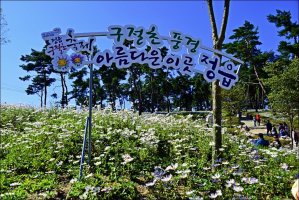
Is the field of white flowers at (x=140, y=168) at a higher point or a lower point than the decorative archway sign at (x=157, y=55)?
lower

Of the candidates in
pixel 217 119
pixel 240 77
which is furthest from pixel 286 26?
pixel 217 119

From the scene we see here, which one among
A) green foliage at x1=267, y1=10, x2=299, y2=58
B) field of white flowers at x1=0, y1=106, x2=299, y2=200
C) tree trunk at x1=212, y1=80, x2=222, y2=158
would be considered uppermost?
green foliage at x1=267, y1=10, x2=299, y2=58

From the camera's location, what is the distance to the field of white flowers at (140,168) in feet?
19.1

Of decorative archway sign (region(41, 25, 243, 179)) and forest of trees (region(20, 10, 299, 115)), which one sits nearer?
decorative archway sign (region(41, 25, 243, 179))

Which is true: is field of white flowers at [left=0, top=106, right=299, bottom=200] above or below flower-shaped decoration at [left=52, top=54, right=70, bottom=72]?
below

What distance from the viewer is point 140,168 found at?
6.74m

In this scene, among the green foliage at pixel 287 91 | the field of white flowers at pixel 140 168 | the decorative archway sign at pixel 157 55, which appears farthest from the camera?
the green foliage at pixel 287 91

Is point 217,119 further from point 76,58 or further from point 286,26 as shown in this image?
point 286,26

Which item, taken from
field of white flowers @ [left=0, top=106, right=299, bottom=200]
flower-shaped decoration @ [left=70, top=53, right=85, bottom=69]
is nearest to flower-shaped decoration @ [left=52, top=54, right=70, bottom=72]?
flower-shaped decoration @ [left=70, top=53, right=85, bottom=69]

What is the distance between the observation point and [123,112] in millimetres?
10758

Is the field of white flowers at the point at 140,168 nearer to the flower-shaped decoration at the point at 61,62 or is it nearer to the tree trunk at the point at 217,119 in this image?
the tree trunk at the point at 217,119

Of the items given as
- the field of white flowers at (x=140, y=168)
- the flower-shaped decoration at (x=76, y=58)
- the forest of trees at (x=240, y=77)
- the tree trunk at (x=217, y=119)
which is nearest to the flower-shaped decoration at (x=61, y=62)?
the flower-shaped decoration at (x=76, y=58)

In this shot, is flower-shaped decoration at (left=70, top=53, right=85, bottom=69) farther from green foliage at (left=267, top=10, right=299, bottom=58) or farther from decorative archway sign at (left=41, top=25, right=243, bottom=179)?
green foliage at (left=267, top=10, right=299, bottom=58)

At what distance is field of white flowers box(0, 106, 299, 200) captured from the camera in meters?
5.83
